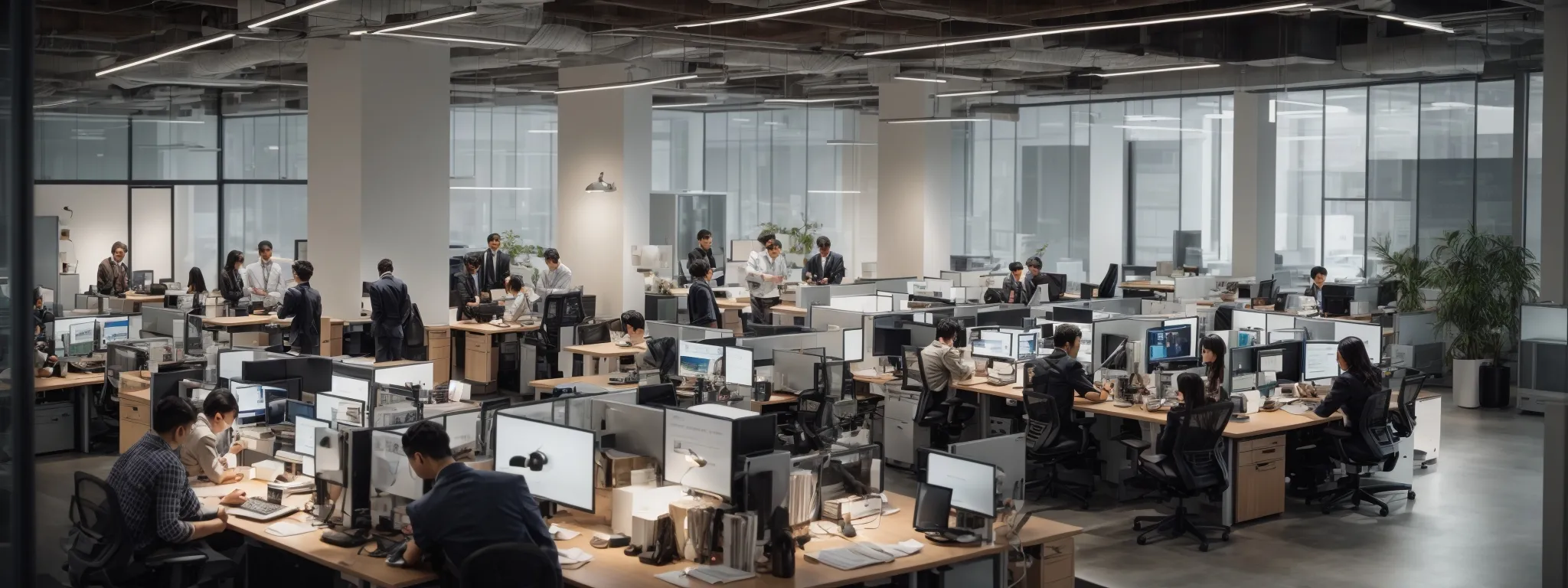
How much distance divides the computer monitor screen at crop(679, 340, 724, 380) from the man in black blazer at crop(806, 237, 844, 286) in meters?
7.08

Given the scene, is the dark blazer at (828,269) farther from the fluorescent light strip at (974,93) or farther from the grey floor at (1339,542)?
the grey floor at (1339,542)

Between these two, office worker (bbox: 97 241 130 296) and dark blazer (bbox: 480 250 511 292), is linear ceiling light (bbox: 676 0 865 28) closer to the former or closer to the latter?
dark blazer (bbox: 480 250 511 292)

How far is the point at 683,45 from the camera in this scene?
47.7ft

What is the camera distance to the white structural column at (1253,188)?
17797 millimetres

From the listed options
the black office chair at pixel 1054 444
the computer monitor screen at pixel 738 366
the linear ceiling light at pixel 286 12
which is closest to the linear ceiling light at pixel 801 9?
the computer monitor screen at pixel 738 366

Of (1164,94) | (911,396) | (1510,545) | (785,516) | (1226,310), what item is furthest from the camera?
(1164,94)

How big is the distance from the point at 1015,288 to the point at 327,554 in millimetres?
11162

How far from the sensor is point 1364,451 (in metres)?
8.78

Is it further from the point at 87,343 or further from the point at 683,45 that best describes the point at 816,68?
the point at 87,343

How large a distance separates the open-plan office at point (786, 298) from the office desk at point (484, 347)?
0.21ft

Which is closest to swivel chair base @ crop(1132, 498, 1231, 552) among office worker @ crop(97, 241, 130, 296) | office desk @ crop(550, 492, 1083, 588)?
office desk @ crop(550, 492, 1083, 588)

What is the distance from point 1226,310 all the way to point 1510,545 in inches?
170

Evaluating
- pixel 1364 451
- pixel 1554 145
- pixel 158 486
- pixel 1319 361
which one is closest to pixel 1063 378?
Result: pixel 1364 451

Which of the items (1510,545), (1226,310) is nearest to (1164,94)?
(1226,310)
